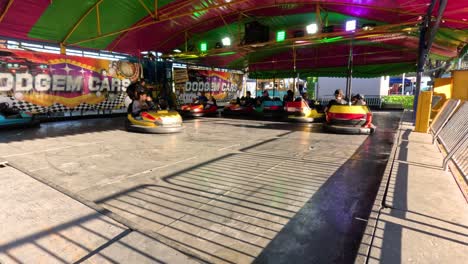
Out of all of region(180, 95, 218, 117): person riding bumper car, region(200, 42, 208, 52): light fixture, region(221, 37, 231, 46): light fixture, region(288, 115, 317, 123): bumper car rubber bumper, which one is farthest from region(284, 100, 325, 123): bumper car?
region(200, 42, 208, 52): light fixture

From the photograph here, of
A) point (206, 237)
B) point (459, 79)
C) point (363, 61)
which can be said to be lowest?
point (206, 237)

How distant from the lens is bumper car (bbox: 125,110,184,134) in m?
5.94

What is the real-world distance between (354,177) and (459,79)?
798 cm

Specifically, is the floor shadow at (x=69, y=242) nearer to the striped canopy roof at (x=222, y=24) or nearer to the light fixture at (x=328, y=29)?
the striped canopy roof at (x=222, y=24)

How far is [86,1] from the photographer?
6211mm

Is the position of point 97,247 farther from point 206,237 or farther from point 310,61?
point 310,61

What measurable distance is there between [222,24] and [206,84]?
5270mm

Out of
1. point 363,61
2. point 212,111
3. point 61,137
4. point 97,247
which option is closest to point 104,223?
point 97,247

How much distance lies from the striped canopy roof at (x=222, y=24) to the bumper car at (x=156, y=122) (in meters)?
2.21

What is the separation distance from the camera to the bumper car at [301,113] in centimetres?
813

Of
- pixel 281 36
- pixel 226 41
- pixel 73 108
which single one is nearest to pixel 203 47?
pixel 226 41

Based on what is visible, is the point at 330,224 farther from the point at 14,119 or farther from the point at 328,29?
the point at 14,119

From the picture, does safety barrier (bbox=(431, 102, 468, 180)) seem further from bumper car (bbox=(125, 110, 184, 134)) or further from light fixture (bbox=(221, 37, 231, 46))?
light fixture (bbox=(221, 37, 231, 46))

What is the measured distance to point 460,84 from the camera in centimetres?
834
